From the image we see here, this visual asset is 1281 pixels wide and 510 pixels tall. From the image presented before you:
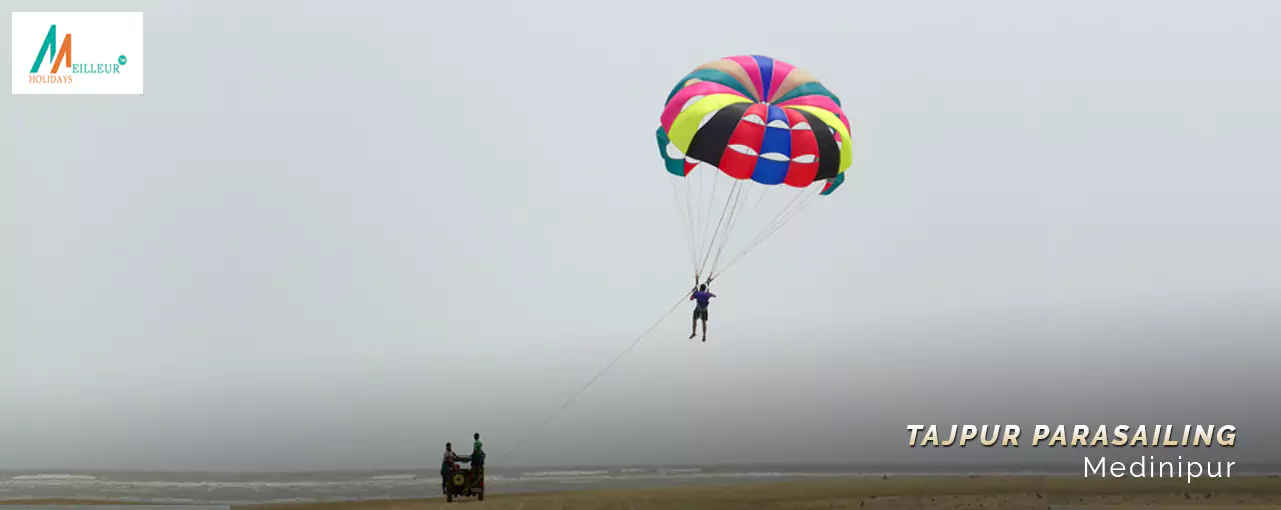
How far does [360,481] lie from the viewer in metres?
46.8

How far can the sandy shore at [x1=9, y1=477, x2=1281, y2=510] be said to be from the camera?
28219 mm

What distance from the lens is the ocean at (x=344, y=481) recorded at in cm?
4153

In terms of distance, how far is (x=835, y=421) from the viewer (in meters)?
97.1

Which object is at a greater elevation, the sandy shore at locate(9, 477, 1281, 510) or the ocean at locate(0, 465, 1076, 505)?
the sandy shore at locate(9, 477, 1281, 510)

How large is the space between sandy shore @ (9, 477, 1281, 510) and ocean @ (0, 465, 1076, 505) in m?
6.54

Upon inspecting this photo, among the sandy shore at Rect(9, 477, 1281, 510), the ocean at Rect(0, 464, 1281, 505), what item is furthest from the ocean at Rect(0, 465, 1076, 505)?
the sandy shore at Rect(9, 477, 1281, 510)

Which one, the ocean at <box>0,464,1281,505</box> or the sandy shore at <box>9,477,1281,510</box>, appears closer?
the sandy shore at <box>9,477,1281,510</box>

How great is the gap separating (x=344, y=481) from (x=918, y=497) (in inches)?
993

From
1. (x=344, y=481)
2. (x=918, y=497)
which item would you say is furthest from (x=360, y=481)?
(x=918, y=497)

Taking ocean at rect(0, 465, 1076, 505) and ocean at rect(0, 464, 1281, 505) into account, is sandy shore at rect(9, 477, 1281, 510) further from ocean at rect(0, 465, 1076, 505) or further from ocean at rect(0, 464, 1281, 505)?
ocean at rect(0, 465, 1076, 505)

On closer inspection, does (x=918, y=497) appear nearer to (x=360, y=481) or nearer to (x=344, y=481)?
(x=360, y=481)

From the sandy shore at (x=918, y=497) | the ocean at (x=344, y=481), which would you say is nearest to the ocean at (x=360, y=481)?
the ocean at (x=344, y=481)

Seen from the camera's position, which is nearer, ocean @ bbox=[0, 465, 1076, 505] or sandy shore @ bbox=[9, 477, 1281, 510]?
sandy shore @ bbox=[9, 477, 1281, 510]

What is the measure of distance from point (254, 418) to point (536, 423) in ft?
119
